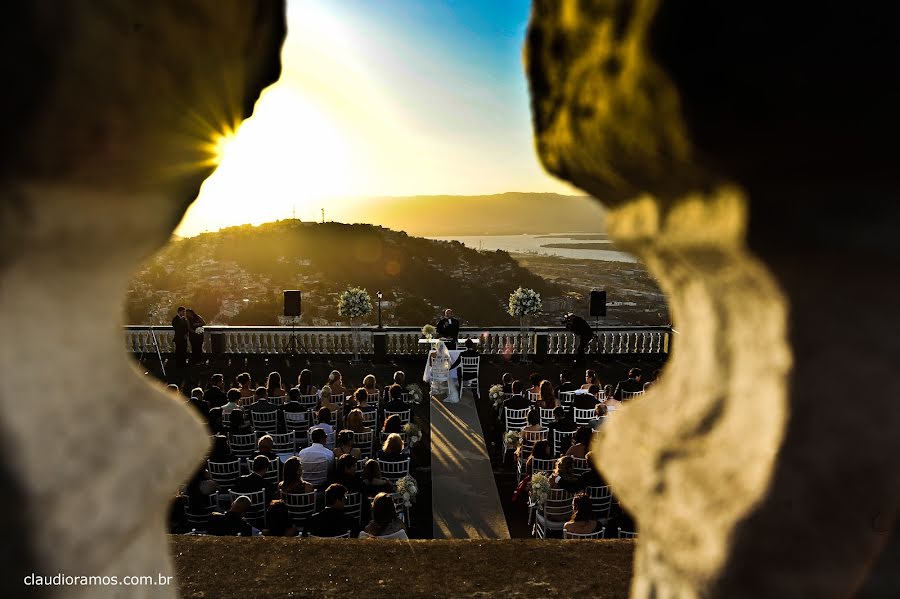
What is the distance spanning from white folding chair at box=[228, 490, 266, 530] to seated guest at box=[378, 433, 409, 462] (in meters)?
1.78

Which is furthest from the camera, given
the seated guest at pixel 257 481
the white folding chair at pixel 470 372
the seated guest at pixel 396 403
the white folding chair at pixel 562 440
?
the white folding chair at pixel 470 372

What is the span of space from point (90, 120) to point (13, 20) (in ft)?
0.48

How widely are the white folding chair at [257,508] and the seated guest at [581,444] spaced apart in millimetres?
3721

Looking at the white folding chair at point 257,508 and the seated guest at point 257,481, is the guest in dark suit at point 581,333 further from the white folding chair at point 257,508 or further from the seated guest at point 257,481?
the white folding chair at point 257,508

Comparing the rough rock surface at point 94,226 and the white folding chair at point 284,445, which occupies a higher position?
the rough rock surface at point 94,226

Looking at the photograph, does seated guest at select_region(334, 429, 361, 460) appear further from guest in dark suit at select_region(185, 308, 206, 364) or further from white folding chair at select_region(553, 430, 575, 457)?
guest in dark suit at select_region(185, 308, 206, 364)

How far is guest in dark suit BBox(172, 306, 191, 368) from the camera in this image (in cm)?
1572

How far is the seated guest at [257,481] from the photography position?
658 cm

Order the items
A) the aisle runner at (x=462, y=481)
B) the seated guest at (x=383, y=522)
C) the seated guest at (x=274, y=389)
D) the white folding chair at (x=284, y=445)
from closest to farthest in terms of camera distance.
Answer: the seated guest at (x=383, y=522) < the aisle runner at (x=462, y=481) < the white folding chair at (x=284, y=445) < the seated guest at (x=274, y=389)

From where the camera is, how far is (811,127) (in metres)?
0.79

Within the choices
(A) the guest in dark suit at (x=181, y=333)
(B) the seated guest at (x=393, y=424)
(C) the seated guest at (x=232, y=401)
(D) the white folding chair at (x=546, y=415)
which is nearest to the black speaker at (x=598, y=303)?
(D) the white folding chair at (x=546, y=415)

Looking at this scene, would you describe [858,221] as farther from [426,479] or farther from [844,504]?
[426,479]

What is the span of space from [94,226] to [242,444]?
8.18 m

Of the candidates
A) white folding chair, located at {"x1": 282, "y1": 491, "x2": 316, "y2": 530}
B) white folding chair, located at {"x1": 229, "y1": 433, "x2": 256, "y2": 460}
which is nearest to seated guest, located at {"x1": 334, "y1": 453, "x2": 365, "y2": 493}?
white folding chair, located at {"x1": 282, "y1": 491, "x2": 316, "y2": 530}
